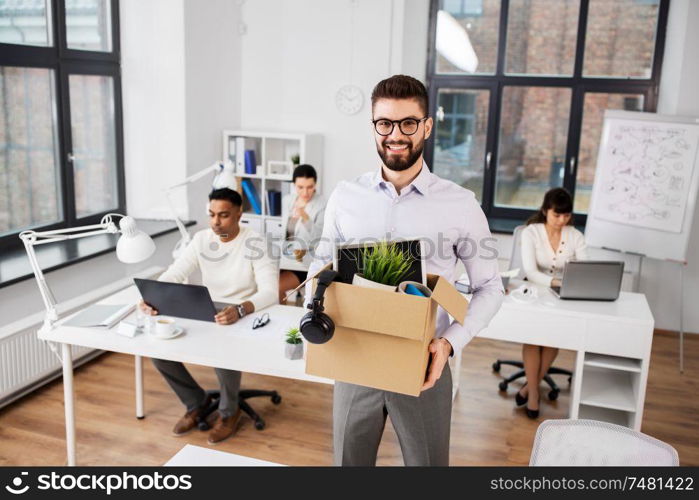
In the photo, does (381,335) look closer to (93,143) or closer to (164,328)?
(164,328)

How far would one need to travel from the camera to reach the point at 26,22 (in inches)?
166

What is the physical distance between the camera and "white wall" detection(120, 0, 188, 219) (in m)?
5.01

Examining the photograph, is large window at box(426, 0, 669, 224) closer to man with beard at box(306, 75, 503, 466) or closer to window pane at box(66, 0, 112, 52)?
window pane at box(66, 0, 112, 52)

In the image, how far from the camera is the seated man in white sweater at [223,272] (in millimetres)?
3484

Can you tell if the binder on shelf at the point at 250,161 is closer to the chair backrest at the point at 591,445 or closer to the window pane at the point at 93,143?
the window pane at the point at 93,143

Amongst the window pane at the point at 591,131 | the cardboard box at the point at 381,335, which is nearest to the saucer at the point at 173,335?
the cardboard box at the point at 381,335

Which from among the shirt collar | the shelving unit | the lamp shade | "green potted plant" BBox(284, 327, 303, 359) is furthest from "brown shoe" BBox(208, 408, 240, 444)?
the shelving unit

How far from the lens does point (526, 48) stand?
570 cm

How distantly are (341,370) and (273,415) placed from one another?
2.22 m

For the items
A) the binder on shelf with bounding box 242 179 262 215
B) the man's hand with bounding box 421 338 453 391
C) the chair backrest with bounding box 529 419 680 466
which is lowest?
the chair backrest with bounding box 529 419 680 466

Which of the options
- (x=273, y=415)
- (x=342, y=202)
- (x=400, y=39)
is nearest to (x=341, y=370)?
Answer: (x=342, y=202)

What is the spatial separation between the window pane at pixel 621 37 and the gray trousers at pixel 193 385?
4.04 meters
